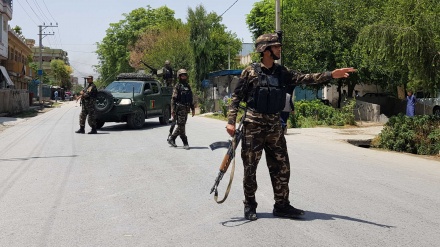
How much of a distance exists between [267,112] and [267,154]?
1.62ft

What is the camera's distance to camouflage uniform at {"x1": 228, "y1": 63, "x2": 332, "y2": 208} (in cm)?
532

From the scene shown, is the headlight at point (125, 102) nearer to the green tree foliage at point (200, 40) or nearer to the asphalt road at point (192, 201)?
the asphalt road at point (192, 201)

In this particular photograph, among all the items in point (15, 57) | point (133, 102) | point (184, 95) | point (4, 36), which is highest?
point (4, 36)

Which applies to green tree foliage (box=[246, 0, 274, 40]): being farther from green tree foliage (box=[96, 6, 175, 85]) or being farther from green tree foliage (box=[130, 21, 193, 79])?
green tree foliage (box=[96, 6, 175, 85])

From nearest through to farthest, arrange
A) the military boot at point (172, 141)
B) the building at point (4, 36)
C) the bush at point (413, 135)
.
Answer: the military boot at point (172, 141), the bush at point (413, 135), the building at point (4, 36)

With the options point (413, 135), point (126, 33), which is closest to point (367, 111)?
point (413, 135)

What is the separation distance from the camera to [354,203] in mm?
6227

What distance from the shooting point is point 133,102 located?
1747 centimetres

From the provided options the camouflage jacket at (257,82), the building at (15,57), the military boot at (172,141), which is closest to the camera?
the camouflage jacket at (257,82)

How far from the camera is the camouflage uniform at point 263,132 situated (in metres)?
5.32

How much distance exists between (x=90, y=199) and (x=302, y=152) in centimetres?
672

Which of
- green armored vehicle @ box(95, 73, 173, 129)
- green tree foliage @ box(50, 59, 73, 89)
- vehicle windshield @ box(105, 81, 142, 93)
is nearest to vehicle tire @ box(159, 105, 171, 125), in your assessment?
green armored vehicle @ box(95, 73, 173, 129)

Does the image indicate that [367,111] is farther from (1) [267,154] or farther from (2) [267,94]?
(2) [267,94]

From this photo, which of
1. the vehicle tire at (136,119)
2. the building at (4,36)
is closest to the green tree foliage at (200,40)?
the building at (4,36)
